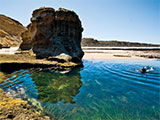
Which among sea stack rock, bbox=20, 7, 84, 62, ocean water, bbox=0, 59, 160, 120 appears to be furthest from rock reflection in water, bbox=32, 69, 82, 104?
sea stack rock, bbox=20, 7, 84, 62

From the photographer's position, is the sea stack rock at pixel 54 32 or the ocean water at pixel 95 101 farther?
the sea stack rock at pixel 54 32

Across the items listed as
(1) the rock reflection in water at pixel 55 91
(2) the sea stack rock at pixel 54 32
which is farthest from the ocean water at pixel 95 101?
(2) the sea stack rock at pixel 54 32

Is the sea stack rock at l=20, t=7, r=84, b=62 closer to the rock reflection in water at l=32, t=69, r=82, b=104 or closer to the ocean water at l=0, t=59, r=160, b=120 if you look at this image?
the rock reflection in water at l=32, t=69, r=82, b=104

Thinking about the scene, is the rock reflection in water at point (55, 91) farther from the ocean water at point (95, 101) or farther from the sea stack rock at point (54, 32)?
the sea stack rock at point (54, 32)

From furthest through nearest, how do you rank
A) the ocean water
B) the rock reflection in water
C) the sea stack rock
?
1. the sea stack rock
2. the rock reflection in water
3. the ocean water

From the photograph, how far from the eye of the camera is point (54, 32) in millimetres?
13750

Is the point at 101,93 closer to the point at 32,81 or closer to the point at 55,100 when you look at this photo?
the point at 55,100

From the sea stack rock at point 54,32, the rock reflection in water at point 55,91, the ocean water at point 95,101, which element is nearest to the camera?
the ocean water at point 95,101

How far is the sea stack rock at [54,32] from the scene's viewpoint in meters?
13.0

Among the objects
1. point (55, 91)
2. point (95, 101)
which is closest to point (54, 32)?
A: point (55, 91)

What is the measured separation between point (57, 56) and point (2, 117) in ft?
30.0

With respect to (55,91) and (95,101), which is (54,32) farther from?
(95,101)

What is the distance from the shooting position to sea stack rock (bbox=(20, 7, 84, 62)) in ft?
42.8

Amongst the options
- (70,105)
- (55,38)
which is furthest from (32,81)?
(55,38)
